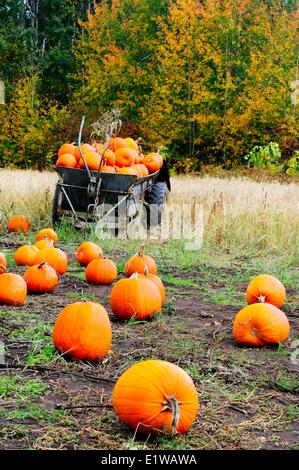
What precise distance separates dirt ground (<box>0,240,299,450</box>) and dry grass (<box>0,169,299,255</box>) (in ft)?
10.8

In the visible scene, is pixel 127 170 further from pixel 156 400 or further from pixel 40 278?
pixel 156 400

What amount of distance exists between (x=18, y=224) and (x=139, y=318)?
487 centimetres

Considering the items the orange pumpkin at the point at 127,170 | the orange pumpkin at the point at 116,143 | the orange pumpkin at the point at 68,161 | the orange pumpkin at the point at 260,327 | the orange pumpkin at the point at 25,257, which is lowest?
the orange pumpkin at the point at 25,257

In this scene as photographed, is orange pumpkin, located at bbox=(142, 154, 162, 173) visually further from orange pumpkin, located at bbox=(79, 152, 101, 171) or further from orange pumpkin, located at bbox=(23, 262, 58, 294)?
orange pumpkin, located at bbox=(23, 262, 58, 294)

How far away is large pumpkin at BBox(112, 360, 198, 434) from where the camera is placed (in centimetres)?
245

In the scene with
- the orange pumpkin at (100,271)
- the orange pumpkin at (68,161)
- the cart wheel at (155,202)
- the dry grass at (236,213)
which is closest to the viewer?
the orange pumpkin at (100,271)

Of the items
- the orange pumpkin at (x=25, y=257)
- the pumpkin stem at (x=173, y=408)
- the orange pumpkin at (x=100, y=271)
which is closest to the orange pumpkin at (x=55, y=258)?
the orange pumpkin at (x=100, y=271)

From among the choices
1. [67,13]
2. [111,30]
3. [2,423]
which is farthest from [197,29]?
[2,423]

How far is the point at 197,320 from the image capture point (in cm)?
453

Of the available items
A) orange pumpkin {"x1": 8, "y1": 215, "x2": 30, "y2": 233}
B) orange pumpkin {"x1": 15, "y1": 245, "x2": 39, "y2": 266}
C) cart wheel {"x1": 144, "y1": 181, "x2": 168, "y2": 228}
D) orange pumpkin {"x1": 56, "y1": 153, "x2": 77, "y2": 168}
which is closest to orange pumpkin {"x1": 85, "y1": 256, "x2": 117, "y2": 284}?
orange pumpkin {"x1": 15, "y1": 245, "x2": 39, "y2": 266}

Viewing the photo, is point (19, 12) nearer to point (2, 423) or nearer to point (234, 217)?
point (234, 217)

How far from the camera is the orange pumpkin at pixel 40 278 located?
501cm

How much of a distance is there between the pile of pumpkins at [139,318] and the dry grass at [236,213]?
92.9 inches

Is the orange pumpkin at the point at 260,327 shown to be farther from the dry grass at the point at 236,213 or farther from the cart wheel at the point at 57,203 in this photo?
the cart wheel at the point at 57,203
